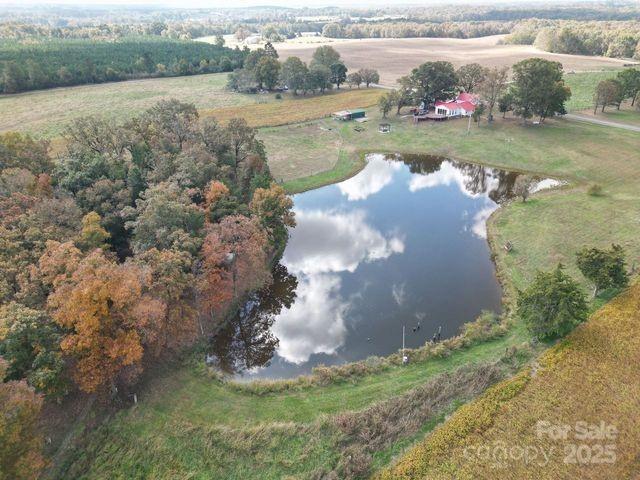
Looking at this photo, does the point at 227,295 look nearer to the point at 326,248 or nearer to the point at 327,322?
the point at 327,322

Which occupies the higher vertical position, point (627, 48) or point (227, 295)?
point (627, 48)

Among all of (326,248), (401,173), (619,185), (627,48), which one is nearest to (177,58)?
(401,173)

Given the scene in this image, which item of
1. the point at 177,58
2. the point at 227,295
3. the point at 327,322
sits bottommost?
the point at 327,322

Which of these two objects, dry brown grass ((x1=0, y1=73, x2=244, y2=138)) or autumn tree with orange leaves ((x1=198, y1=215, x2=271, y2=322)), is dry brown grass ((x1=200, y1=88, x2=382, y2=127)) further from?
autumn tree with orange leaves ((x1=198, y1=215, x2=271, y2=322))

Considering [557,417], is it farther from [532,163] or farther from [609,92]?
[609,92]

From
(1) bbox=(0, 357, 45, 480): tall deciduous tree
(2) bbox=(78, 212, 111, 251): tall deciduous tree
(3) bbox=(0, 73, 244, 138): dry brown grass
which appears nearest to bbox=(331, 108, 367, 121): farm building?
(3) bbox=(0, 73, 244, 138): dry brown grass

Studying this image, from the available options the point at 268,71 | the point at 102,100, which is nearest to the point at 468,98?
the point at 268,71

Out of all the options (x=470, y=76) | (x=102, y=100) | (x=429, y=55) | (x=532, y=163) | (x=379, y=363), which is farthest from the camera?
(x=429, y=55)
